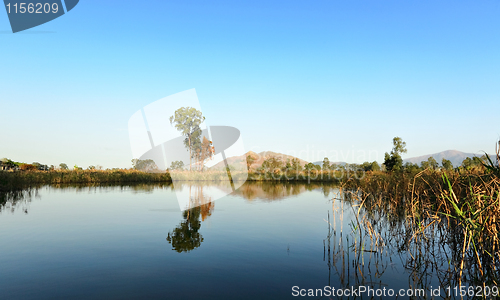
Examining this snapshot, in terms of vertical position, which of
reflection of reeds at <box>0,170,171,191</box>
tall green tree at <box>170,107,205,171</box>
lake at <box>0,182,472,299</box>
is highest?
tall green tree at <box>170,107,205,171</box>

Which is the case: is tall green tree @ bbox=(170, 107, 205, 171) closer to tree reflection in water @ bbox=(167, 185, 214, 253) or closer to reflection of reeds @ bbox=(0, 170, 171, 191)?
reflection of reeds @ bbox=(0, 170, 171, 191)

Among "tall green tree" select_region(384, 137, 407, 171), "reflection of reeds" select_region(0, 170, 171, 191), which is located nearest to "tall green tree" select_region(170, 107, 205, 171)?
"reflection of reeds" select_region(0, 170, 171, 191)

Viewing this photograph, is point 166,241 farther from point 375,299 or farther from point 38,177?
point 38,177

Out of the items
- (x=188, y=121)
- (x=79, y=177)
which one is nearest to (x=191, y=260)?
(x=79, y=177)

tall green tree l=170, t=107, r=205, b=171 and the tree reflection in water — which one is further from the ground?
tall green tree l=170, t=107, r=205, b=171

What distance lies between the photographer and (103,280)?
15.9 feet

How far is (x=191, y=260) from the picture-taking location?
19.5 ft

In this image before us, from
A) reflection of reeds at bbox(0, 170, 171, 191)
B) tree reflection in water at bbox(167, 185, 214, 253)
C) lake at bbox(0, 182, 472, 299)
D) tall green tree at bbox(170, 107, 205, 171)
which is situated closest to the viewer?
lake at bbox(0, 182, 472, 299)

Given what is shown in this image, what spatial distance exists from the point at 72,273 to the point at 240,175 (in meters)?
34.9

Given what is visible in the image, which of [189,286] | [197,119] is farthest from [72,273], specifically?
[197,119]

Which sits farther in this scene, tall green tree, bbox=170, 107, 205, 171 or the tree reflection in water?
tall green tree, bbox=170, 107, 205, 171

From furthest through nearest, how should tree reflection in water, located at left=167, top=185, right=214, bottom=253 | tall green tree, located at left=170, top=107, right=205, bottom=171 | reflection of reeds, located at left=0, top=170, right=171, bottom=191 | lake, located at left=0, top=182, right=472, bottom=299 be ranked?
tall green tree, located at left=170, top=107, right=205, bottom=171
reflection of reeds, located at left=0, top=170, right=171, bottom=191
tree reflection in water, located at left=167, top=185, right=214, bottom=253
lake, located at left=0, top=182, right=472, bottom=299

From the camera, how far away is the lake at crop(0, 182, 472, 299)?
4.56 metres

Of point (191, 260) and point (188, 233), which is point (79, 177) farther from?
point (191, 260)
